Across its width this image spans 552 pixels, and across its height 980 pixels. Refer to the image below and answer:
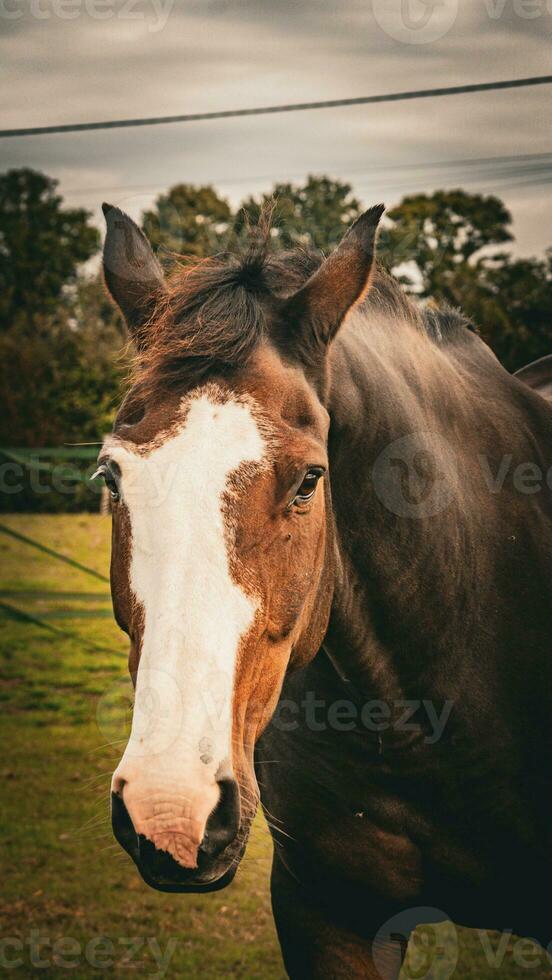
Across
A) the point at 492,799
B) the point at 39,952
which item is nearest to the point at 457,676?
the point at 492,799

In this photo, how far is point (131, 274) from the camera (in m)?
2.49

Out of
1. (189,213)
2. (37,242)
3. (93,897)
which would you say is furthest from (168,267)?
(37,242)

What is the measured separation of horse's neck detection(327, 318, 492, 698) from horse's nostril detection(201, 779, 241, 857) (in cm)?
77

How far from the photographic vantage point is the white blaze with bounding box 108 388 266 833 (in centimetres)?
173

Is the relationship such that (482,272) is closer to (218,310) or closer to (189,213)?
(218,310)

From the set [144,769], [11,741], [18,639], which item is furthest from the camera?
[18,639]

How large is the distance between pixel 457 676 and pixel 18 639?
33.5 ft

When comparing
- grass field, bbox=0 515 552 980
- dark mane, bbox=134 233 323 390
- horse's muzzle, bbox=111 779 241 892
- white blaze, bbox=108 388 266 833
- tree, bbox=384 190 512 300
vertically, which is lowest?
grass field, bbox=0 515 552 980

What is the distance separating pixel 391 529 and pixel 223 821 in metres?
1.01

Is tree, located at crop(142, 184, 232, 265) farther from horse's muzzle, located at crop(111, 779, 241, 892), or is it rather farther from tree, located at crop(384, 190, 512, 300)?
horse's muzzle, located at crop(111, 779, 241, 892)

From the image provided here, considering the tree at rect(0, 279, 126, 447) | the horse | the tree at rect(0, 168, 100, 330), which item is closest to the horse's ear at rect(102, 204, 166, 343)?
the horse

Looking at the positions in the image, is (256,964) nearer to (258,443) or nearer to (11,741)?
(258,443)

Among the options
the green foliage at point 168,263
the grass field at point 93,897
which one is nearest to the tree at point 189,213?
the green foliage at point 168,263

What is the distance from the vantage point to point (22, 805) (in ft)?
22.8
